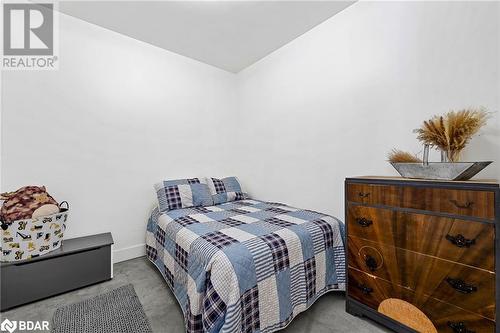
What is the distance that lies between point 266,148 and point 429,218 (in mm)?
1996

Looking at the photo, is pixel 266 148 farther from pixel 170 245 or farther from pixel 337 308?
pixel 337 308

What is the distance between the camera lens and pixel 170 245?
179 cm

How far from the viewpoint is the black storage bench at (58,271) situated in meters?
1.60

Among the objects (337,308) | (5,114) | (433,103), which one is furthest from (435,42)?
(5,114)

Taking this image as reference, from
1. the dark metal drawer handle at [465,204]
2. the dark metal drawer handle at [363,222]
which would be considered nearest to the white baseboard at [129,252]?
the dark metal drawer handle at [363,222]

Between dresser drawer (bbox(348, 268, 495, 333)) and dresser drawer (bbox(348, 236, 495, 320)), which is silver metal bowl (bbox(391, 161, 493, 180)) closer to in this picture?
dresser drawer (bbox(348, 236, 495, 320))

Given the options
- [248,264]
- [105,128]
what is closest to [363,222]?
[248,264]

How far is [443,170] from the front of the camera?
121 centimetres

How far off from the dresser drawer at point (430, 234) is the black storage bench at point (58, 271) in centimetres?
224

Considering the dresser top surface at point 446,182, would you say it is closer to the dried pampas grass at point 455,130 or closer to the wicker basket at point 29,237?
the dried pampas grass at point 455,130

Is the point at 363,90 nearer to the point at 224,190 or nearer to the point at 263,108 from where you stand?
the point at 263,108

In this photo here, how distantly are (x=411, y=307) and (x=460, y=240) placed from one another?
0.52 metres

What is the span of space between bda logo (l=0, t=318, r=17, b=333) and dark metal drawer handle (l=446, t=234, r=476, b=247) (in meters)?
2.78

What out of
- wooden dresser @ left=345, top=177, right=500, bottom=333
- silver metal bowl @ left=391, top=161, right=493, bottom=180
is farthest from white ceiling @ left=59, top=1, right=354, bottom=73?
wooden dresser @ left=345, top=177, right=500, bottom=333
